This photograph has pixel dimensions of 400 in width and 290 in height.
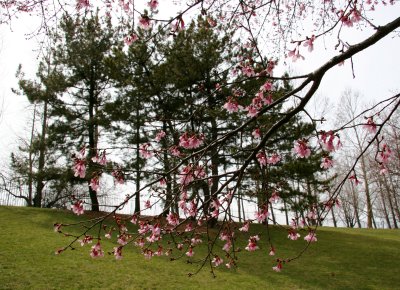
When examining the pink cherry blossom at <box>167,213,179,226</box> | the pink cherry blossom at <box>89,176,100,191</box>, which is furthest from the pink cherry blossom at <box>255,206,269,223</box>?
the pink cherry blossom at <box>89,176,100,191</box>

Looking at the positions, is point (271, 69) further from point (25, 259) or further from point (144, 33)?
point (144, 33)

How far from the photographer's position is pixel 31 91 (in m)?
14.2

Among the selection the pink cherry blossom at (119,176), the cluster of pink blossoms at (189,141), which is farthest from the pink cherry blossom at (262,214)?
the pink cherry blossom at (119,176)

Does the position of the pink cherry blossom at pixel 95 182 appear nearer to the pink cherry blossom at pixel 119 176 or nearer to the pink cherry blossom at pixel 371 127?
the pink cherry blossom at pixel 119 176

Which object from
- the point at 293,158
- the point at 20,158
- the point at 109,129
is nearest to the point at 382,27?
the point at 293,158

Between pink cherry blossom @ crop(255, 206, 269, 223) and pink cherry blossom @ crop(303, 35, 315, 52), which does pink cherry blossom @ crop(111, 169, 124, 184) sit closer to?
pink cherry blossom @ crop(255, 206, 269, 223)

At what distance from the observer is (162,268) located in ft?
27.2

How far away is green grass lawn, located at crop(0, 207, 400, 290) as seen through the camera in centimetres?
687

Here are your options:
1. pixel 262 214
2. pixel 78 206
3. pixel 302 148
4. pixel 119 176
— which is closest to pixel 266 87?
pixel 302 148

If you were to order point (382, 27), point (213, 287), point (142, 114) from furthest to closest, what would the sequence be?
point (142, 114) < point (213, 287) < point (382, 27)

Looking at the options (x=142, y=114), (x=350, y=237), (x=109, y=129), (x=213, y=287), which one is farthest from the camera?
(x=350, y=237)

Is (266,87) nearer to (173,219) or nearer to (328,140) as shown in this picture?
(328,140)

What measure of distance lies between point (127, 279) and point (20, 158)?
10.6 m

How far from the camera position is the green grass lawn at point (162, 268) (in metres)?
6.87
